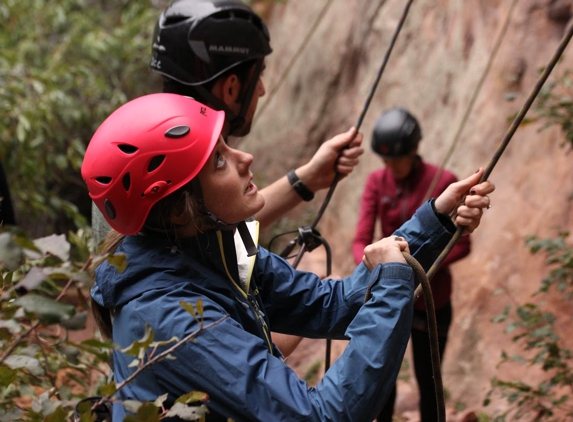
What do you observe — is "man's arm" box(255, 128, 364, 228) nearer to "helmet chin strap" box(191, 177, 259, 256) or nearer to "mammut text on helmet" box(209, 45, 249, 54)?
"mammut text on helmet" box(209, 45, 249, 54)

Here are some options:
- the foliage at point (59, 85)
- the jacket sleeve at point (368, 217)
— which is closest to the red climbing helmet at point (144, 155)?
the jacket sleeve at point (368, 217)

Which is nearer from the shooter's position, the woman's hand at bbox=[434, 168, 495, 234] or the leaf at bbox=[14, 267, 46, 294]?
the leaf at bbox=[14, 267, 46, 294]

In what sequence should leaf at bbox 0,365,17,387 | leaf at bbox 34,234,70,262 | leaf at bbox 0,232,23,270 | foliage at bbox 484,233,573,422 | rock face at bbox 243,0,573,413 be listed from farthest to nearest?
rock face at bbox 243,0,573,413, foliage at bbox 484,233,573,422, leaf at bbox 0,365,17,387, leaf at bbox 34,234,70,262, leaf at bbox 0,232,23,270

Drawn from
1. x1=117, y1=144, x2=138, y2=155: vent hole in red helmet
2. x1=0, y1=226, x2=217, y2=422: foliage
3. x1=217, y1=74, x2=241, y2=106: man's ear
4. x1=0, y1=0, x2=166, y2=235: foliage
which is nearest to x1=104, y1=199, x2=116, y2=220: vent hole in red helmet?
x1=117, y1=144, x2=138, y2=155: vent hole in red helmet

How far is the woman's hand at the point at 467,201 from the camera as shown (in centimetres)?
205

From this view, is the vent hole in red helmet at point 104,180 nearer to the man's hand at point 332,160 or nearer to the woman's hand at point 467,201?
the woman's hand at point 467,201

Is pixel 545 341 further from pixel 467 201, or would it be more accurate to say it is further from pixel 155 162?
pixel 155 162

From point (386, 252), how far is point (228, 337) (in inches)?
18.0

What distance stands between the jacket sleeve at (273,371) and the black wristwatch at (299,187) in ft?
4.54

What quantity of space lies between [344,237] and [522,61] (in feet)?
9.61

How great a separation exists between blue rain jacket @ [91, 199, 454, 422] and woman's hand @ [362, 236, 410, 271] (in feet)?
0.16

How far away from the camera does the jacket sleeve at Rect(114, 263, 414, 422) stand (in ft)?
5.41

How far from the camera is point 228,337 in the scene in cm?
170

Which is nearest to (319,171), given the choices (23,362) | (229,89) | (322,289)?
(229,89)
